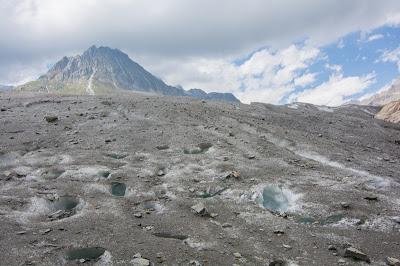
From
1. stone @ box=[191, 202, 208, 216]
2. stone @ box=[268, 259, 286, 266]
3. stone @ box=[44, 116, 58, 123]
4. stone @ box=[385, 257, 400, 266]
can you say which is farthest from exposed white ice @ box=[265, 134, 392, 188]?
stone @ box=[44, 116, 58, 123]

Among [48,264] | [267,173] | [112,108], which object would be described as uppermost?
[112,108]

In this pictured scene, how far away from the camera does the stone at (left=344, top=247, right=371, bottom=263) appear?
797 inches

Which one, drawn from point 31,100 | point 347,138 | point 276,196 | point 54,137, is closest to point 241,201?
point 276,196

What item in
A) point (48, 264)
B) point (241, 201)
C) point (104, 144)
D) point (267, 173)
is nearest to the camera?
point (48, 264)

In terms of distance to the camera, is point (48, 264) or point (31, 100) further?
point (31, 100)

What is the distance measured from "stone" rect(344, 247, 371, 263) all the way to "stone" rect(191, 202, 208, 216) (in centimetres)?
772

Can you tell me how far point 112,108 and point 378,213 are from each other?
107 ft

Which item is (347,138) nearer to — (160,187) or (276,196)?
(276,196)

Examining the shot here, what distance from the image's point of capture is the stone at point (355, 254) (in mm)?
20233

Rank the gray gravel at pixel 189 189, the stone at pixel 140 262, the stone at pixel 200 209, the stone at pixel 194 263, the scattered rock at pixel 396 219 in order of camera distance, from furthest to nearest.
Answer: the stone at pixel 200 209, the scattered rock at pixel 396 219, the gray gravel at pixel 189 189, the stone at pixel 194 263, the stone at pixel 140 262

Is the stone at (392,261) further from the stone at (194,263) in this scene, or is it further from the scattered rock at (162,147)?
the scattered rock at (162,147)

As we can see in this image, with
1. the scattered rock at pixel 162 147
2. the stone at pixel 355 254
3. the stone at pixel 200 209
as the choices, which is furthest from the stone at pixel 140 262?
the scattered rock at pixel 162 147

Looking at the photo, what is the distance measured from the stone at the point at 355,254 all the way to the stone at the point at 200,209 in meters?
7.72

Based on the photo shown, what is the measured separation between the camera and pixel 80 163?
32.2m
